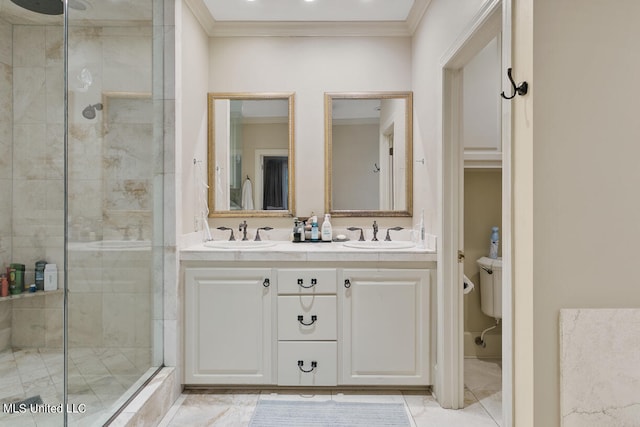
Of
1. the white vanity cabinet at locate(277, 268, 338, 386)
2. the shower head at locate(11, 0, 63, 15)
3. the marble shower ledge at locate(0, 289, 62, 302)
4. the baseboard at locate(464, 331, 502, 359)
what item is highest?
the shower head at locate(11, 0, 63, 15)

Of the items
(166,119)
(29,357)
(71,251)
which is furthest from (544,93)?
(29,357)

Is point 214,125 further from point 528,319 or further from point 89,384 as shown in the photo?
point 528,319

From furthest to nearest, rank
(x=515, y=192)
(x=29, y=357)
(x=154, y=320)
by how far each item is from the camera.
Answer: (x=154, y=320), (x=29, y=357), (x=515, y=192)

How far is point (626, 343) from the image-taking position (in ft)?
4.02

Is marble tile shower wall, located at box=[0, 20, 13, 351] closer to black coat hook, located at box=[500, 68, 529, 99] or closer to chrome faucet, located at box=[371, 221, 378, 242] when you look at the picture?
chrome faucet, located at box=[371, 221, 378, 242]

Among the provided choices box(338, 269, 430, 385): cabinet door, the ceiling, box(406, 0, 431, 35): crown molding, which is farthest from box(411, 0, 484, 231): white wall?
box(338, 269, 430, 385): cabinet door

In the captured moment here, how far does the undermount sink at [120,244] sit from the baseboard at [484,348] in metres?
2.35

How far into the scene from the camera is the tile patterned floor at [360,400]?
2066 mm

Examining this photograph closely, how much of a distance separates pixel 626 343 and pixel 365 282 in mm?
1306

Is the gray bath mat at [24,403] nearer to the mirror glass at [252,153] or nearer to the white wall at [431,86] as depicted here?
the mirror glass at [252,153]

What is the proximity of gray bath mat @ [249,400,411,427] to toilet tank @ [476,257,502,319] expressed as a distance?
98 centimetres

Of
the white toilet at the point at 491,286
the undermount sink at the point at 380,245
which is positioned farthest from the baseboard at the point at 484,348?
the undermount sink at the point at 380,245

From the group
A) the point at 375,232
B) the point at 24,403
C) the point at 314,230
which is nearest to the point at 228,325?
the point at 314,230

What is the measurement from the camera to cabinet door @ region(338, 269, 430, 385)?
2.32m
